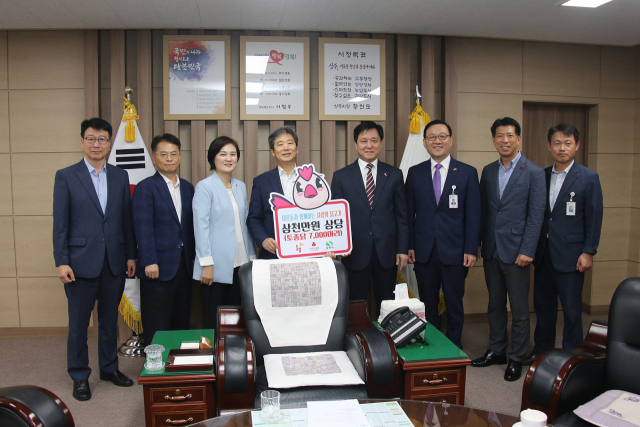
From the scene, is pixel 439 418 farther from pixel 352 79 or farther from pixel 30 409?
pixel 352 79

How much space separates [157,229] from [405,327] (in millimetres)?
1884

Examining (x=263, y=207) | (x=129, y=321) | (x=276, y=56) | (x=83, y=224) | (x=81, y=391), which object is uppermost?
(x=276, y=56)

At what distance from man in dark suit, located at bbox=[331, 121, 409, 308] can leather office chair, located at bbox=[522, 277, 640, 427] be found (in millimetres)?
1415

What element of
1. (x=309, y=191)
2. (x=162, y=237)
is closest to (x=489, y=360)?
(x=309, y=191)

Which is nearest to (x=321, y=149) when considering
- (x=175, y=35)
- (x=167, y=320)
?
(x=175, y=35)

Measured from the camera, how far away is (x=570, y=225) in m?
3.35

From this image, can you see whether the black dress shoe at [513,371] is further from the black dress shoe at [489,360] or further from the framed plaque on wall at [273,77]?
the framed plaque on wall at [273,77]

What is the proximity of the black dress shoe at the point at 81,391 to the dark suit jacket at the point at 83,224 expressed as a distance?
2.41 feet

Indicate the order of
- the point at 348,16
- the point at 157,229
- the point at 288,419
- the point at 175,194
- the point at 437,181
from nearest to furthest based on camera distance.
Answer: the point at 288,419 < the point at 157,229 < the point at 175,194 < the point at 437,181 < the point at 348,16

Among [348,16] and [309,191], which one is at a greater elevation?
[348,16]

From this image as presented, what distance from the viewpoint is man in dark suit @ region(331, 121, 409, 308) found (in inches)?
134

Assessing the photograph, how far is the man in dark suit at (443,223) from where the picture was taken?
3416 mm

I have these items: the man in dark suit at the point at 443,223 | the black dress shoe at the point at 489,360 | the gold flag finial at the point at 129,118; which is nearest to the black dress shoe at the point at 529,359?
the black dress shoe at the point at 489,360

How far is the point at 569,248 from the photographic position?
131 inches
